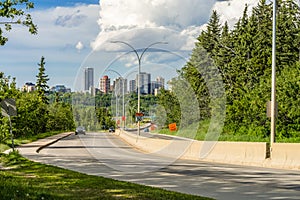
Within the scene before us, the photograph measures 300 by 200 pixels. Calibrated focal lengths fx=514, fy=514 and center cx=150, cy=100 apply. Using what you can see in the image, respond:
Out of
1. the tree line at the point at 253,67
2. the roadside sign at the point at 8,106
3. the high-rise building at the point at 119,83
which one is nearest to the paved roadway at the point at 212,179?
the high-rise building at the point at 119,83

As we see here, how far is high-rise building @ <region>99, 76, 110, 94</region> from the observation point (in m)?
19.8

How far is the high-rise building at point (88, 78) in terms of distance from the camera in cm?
1833

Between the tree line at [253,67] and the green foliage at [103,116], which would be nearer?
the green foliage at [103,116]

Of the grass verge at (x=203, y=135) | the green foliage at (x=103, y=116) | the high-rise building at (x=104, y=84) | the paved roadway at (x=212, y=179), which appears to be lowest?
the paved roadway at (x=212, y=179)

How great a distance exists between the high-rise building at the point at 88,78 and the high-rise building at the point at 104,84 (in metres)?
0.74

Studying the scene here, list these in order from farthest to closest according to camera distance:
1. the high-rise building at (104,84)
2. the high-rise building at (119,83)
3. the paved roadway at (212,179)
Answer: the high-rise building at (119,83) < the high-rise building at (104,84) < the paved roadway at (212,179)

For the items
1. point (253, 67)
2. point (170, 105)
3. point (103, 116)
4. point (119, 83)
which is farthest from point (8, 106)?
point (253, 67)

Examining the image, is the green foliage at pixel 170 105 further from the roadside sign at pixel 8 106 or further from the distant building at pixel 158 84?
the roadside sign at pixel 8 106

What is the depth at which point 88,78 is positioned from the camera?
18.6 m

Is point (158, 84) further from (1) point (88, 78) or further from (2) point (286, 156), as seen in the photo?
(2) point (286, 156)

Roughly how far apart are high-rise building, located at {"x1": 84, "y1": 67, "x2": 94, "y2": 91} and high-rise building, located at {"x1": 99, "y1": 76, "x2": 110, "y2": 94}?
74cm

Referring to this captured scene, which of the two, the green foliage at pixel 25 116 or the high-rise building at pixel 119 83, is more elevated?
the high-rise building at pixel 119 83

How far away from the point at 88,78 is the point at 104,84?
6.37 ft

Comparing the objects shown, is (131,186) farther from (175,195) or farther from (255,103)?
(255,103)
